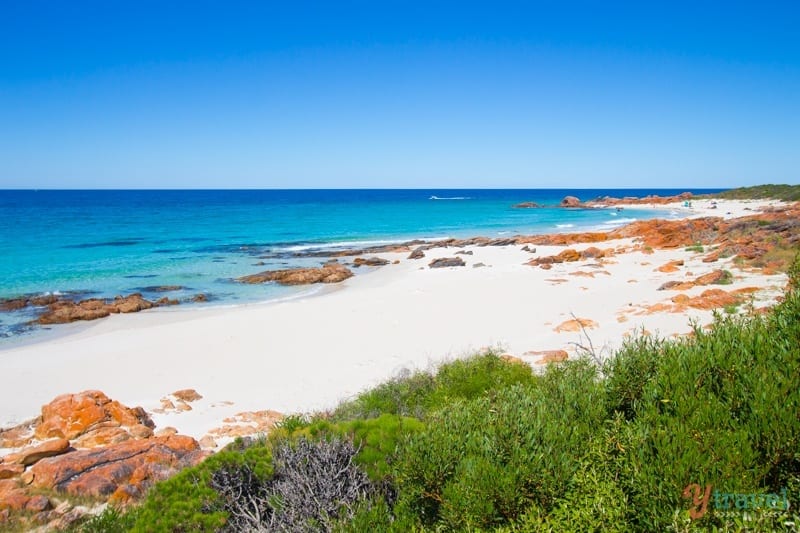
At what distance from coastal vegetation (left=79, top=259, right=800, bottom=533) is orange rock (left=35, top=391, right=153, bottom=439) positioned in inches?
201

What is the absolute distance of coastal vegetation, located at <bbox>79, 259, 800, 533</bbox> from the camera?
10.8 feet

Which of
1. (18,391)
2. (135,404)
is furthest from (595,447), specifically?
(18,391)

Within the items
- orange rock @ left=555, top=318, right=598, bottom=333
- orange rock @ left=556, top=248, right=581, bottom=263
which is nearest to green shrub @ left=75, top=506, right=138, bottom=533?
orange rock @ left=555, top=318, right=598, bottom=333

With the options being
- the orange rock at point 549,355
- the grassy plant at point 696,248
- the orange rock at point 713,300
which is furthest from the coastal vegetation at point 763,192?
the orange rock at point 549,355

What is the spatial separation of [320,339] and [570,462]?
43.2 feet

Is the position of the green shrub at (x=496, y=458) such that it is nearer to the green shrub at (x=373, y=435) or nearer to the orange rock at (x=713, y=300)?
the green shrub at (x=373, y=435)

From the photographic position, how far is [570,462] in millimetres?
3963

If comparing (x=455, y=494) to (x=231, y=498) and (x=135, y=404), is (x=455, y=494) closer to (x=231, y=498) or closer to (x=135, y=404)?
(x=231, y=498)

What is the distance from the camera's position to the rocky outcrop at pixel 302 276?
2825 centimetres

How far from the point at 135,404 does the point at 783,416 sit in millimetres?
12781

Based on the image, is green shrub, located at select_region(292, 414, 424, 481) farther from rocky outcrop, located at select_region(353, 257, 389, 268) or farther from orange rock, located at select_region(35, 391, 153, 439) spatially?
rocky outcrop, located at select_region(353, 257, 389, 268)

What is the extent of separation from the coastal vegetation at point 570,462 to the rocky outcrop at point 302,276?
73.7 feet

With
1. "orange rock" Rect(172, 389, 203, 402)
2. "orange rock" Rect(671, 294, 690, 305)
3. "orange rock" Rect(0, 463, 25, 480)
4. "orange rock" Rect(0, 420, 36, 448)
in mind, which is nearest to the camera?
"orange rock" Rect(0, 463, 25, 480)

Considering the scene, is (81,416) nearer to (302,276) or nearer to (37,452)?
(37,452)
